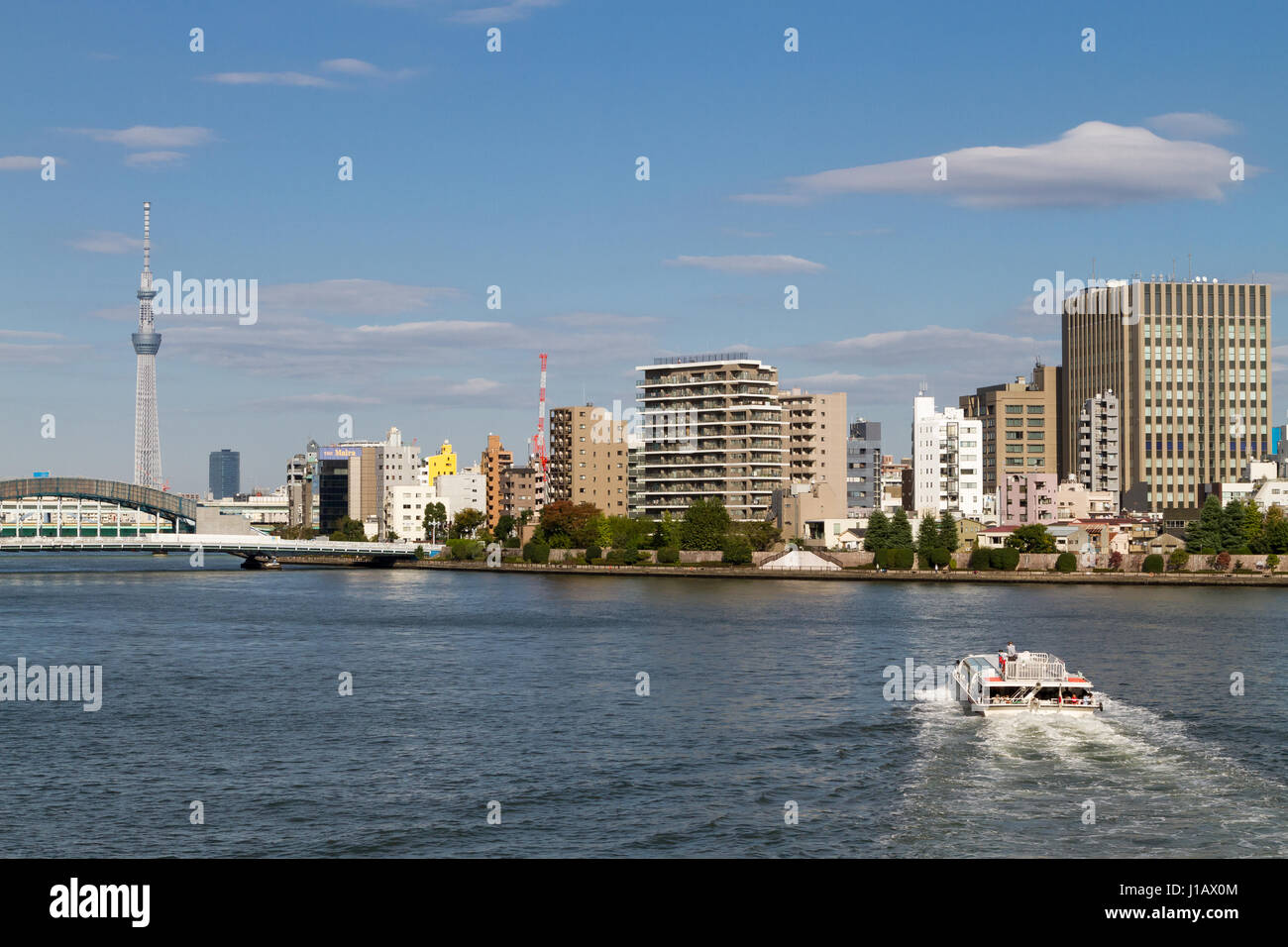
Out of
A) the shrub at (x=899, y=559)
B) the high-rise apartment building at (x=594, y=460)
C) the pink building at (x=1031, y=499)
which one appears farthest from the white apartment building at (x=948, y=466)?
the high-rise apartment building at (x=594, y=460)

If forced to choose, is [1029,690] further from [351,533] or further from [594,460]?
[351,533]

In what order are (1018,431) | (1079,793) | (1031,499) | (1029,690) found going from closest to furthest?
(1079,793) < (1029,690) < (1031,499) < (1018,431)

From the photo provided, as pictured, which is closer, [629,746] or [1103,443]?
[629,746]

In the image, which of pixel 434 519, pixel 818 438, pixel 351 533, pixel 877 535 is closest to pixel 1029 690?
pixel 877 535

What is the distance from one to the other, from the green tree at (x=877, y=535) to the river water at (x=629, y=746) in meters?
45.3

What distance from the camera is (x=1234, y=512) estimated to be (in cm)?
9700

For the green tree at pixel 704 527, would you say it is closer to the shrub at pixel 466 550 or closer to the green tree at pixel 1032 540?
the green tree at pixel 1032 540

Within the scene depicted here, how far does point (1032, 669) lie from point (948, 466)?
9556cm

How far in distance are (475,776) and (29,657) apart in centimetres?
2823

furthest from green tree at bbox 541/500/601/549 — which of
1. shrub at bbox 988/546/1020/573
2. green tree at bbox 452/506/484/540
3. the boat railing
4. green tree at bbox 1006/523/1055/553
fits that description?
the boat railing

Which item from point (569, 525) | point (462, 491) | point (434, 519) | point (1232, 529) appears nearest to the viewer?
point (1232, 529)

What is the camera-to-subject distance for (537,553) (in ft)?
389

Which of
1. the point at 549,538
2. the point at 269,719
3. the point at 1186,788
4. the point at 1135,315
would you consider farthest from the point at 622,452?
the point at 1186,788
